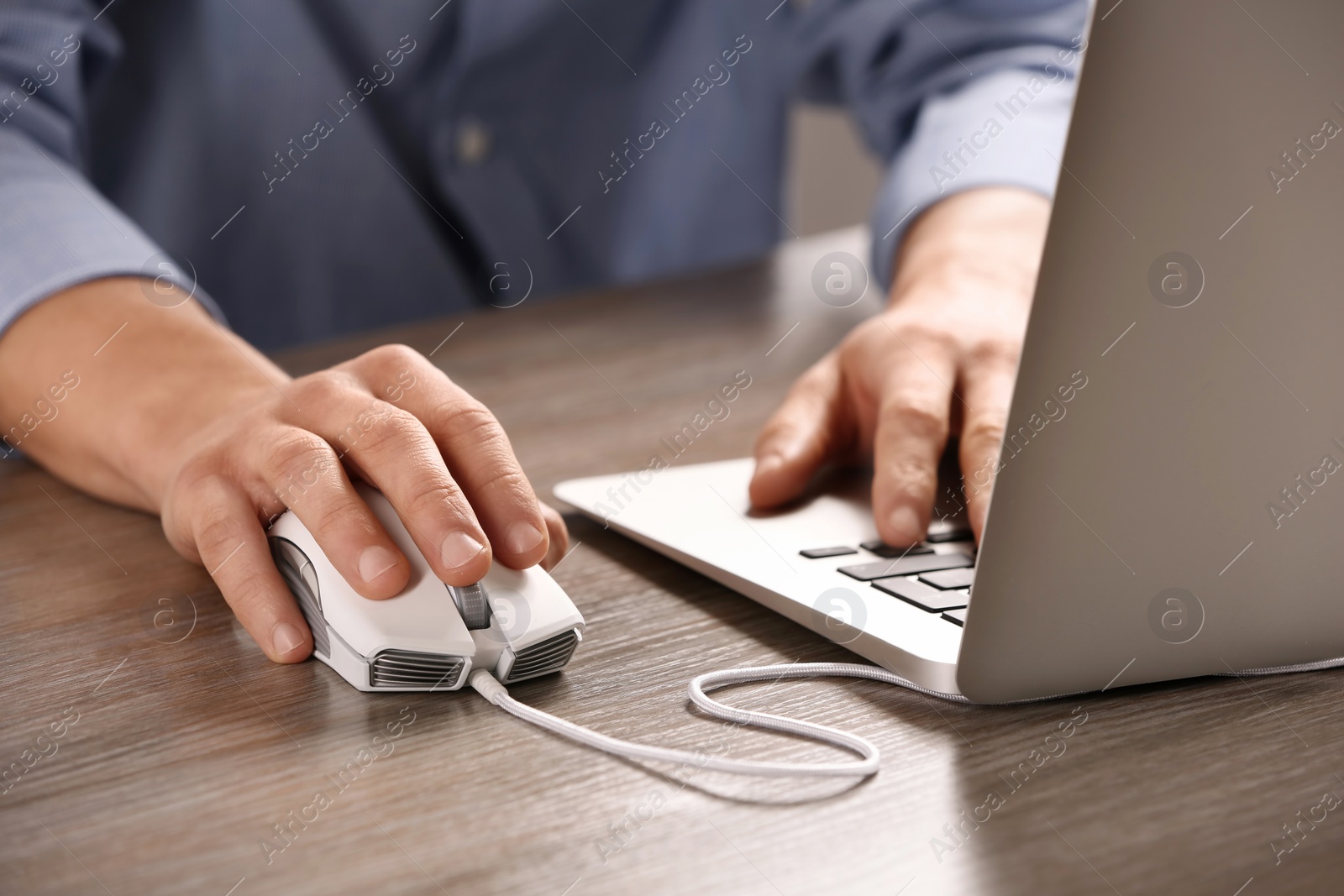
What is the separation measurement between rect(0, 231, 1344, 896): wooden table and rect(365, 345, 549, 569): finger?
0.21 ft

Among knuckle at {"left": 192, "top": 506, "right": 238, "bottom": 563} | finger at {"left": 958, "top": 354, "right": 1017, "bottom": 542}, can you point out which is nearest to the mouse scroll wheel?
knuckle at {"left": 192, "top": 506, "right": 238, "bottom": 563}

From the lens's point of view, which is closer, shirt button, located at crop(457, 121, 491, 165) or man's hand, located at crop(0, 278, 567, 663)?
man's hand, located at crop(0, 278, 567, 663)

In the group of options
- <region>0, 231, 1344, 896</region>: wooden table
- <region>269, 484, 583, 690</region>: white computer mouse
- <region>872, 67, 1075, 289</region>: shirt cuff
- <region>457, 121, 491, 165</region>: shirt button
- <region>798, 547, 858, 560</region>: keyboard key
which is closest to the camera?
<region>0, 231, 1344, 896</region>: wooden table

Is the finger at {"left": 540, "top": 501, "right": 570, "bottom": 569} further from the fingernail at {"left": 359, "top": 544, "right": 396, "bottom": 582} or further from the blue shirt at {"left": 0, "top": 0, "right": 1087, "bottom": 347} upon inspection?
the blue shirt at {"left": 0, "top": 0, "right": 1087, "bottom": 347}

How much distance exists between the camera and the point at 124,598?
547mm

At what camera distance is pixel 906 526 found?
550 mm

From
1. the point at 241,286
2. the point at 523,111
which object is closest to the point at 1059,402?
the point at 523,111

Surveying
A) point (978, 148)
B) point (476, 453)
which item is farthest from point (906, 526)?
point (978, 148)

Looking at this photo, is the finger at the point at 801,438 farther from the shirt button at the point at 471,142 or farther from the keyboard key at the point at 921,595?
the shirt button at the point at 471,142

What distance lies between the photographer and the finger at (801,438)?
2.02ft

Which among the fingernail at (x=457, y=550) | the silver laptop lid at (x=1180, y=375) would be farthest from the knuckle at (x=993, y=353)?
the fingernail at (x=457, y=550)

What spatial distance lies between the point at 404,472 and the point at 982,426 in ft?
1.10

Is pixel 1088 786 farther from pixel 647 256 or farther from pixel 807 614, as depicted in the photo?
pixel 647 256

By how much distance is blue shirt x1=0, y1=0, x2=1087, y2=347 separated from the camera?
41.2 inches
